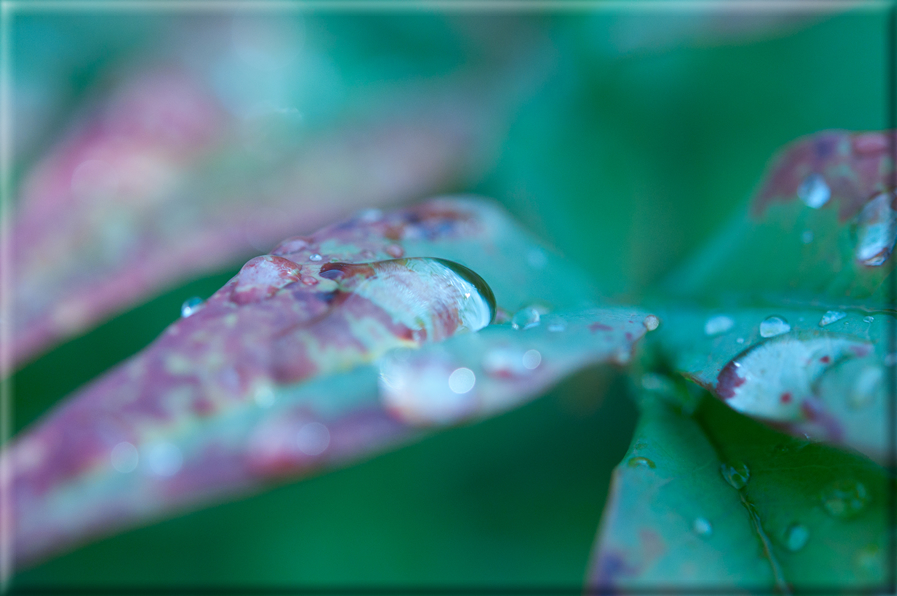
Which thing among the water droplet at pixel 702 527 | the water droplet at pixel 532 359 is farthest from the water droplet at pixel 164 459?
the water droplet at pixel 702 527

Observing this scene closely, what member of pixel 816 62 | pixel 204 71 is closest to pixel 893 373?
pixel 816 62

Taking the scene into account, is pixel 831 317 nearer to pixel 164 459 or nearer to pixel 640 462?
pixel 640 462

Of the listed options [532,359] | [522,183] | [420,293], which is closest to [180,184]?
[522,183]

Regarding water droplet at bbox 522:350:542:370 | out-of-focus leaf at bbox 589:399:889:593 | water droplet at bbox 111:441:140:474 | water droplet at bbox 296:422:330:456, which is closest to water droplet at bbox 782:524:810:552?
out-of-focus leaf at bbox 589:399:889:593

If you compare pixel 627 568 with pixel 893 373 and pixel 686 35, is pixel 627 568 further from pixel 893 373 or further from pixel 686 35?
pixel 686 35

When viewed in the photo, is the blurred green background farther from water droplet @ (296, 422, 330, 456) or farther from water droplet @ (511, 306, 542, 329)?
water droplet @ (296, 422, 330, 456)

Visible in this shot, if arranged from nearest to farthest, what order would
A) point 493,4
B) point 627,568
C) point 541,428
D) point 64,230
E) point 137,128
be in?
point 627,568, point 541,428, point 64,230, point 137,128, point 493,4
